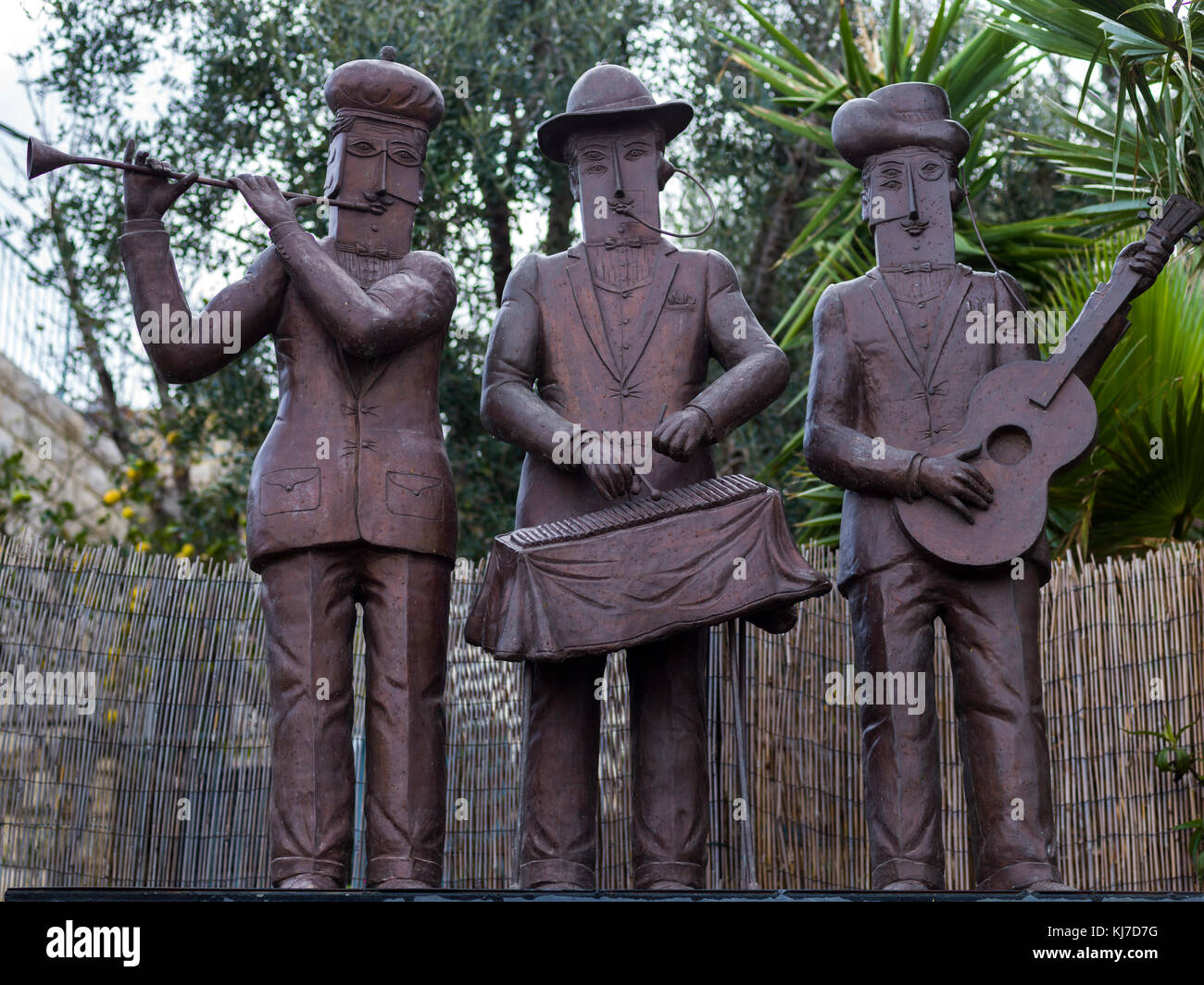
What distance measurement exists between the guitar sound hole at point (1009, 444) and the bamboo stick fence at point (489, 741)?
187cm

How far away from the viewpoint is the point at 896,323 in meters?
5.84

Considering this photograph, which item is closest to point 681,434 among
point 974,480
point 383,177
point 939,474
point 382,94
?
point 939,474

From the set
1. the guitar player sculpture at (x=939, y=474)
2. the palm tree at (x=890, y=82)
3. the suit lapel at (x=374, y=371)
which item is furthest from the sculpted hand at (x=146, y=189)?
the palm tree at (x=890, y=82)

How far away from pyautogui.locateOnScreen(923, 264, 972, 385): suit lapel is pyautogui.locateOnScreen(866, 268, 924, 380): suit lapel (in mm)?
40

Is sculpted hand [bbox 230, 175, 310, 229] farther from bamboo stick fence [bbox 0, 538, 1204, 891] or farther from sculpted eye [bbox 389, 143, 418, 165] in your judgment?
bamboo stick fence [bbox 0, 538, 1204, 891]

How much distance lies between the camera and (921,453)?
5.64 meters

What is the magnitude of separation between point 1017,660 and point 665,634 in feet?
3.66

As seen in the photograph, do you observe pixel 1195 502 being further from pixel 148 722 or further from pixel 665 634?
pixel 148 722

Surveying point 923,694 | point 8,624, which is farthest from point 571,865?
point 8,624

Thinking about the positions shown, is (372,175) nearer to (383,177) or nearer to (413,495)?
(383,177)

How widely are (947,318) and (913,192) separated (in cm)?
43

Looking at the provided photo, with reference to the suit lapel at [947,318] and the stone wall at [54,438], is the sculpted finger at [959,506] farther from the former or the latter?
the stone wall at [54,438]

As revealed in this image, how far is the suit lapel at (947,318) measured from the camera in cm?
582
